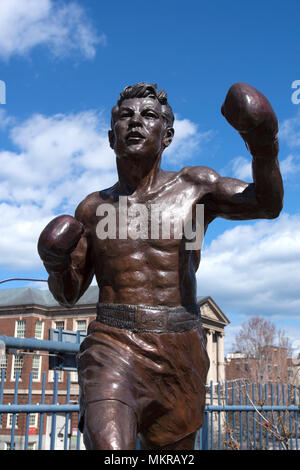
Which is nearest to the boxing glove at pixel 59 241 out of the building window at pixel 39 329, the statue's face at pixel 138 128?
the statue's face at pixel 138 128

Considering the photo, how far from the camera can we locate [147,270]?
8.17 ft

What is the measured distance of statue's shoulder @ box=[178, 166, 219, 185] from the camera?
2.69m

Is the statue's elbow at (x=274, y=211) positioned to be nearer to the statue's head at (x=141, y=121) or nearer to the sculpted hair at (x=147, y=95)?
the statue's head at (x=141, y=121)

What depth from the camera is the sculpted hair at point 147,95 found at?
2.75 m

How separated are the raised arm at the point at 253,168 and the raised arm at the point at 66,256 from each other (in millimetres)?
757

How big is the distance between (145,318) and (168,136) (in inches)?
44.3

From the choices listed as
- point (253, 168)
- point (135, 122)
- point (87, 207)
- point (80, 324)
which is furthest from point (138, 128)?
point (80, 324)

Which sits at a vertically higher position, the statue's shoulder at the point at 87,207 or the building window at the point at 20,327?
the building window at the point at 20,327

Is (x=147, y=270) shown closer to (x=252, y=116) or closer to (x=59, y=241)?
(x=59, y=241)

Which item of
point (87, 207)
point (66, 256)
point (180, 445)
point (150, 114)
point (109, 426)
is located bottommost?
point (180, 445)

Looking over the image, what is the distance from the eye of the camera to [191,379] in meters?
2.43

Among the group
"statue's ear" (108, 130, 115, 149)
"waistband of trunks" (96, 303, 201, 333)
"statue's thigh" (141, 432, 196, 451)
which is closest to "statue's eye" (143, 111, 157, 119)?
"statue's ear" (108, 130, 115, 149)

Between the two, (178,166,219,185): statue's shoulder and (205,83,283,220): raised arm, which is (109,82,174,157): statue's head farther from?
(205,83,283,220): raised arm
